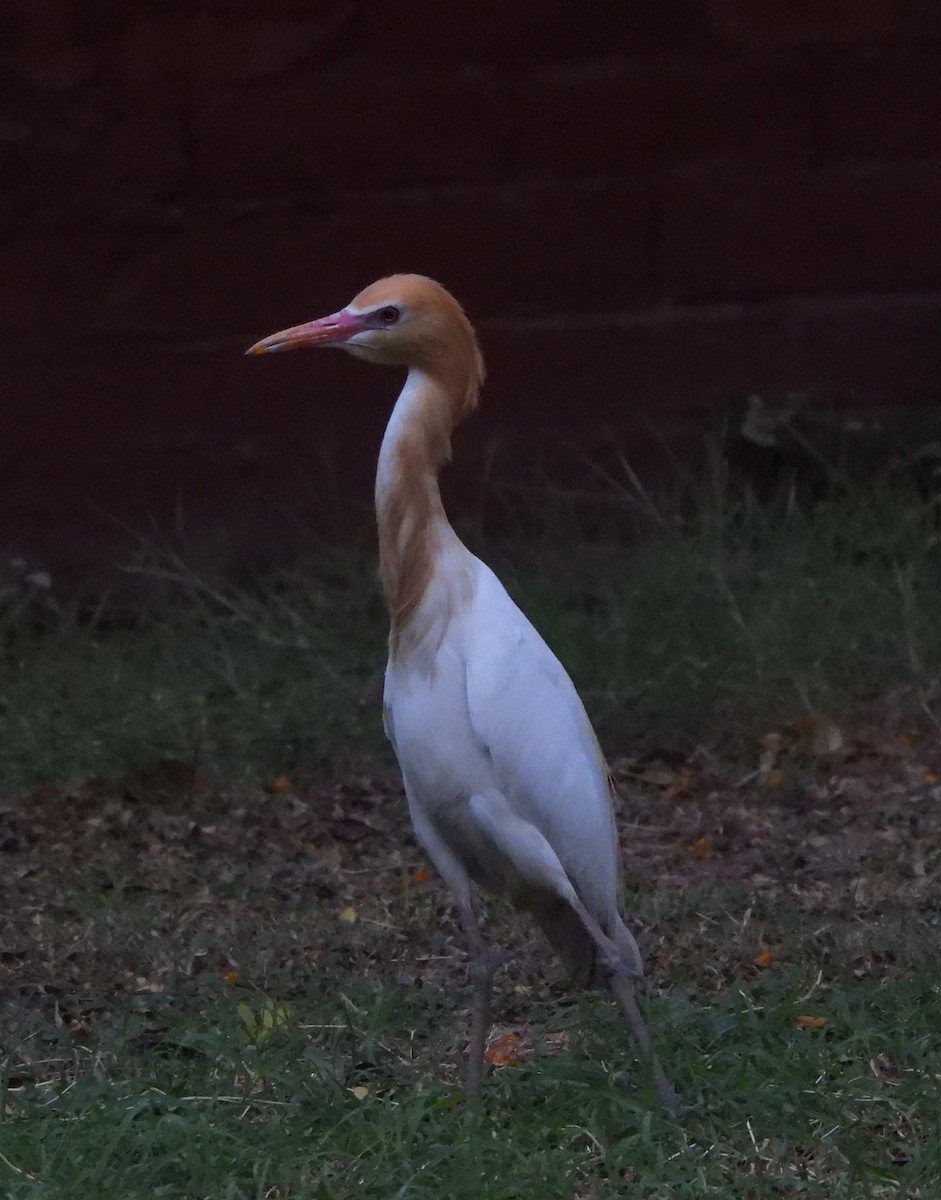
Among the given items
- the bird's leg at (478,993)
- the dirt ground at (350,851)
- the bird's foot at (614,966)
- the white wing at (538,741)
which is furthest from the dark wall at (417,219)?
the bird's foot at (614,966)

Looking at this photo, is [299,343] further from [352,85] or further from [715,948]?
[352,85]

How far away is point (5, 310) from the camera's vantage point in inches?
208

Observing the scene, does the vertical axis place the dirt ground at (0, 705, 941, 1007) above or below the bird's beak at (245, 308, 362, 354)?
below

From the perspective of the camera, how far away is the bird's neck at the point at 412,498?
3.14 meters

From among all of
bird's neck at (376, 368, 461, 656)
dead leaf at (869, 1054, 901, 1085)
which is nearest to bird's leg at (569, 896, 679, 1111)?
dead leaf at (869, 1054, 901, 1085)

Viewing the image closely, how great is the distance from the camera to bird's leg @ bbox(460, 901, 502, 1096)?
301cm

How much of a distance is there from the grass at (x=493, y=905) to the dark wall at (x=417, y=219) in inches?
14.9

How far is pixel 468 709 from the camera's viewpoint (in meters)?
3.06

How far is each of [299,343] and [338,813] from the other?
1.47m

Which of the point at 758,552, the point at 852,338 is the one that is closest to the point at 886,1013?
the point at 758,552

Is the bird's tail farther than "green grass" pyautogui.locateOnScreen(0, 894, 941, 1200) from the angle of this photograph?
Yes

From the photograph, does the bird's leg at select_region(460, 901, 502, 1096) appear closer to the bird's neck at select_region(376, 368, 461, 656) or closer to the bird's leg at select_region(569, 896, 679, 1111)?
the bird's leg at select_region(569, 896, 679, 1111)

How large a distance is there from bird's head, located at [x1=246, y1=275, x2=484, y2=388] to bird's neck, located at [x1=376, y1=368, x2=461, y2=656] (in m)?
0.05

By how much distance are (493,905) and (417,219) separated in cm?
214
